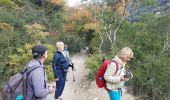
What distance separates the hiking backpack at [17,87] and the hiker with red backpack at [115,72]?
1504 millimetres

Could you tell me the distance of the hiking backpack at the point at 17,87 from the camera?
3936mm

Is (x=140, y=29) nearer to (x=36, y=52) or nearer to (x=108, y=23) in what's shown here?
(x=108, y=23)

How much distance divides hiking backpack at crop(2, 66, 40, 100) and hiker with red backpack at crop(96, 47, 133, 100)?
1504mm

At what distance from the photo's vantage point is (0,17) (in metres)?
18.8

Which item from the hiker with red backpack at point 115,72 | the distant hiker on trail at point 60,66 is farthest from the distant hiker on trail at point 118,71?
the distant hiker on trail at point 60,66

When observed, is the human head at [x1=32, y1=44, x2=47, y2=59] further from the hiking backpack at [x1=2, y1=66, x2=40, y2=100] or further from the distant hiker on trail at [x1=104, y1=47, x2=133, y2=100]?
the distant hiker on trail at [x1=104, y1=47, x2=133, y2=100]

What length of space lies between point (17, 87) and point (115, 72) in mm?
1772

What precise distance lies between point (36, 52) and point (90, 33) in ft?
90.3

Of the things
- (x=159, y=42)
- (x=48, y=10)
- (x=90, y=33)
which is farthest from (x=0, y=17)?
(x=90, y=33)

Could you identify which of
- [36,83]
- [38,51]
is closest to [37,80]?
[36,83]

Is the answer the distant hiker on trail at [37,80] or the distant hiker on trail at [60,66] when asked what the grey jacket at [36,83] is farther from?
the distant hiker on trail at [60,66]

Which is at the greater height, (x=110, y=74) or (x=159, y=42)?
(x=110, y=74)

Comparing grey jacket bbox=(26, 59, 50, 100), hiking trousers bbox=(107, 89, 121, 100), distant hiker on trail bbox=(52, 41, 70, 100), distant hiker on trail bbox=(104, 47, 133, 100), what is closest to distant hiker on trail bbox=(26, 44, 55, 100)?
grey jacket bbox=(26, 59, 50, 100)

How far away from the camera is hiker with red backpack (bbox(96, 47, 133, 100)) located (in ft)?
16.7
